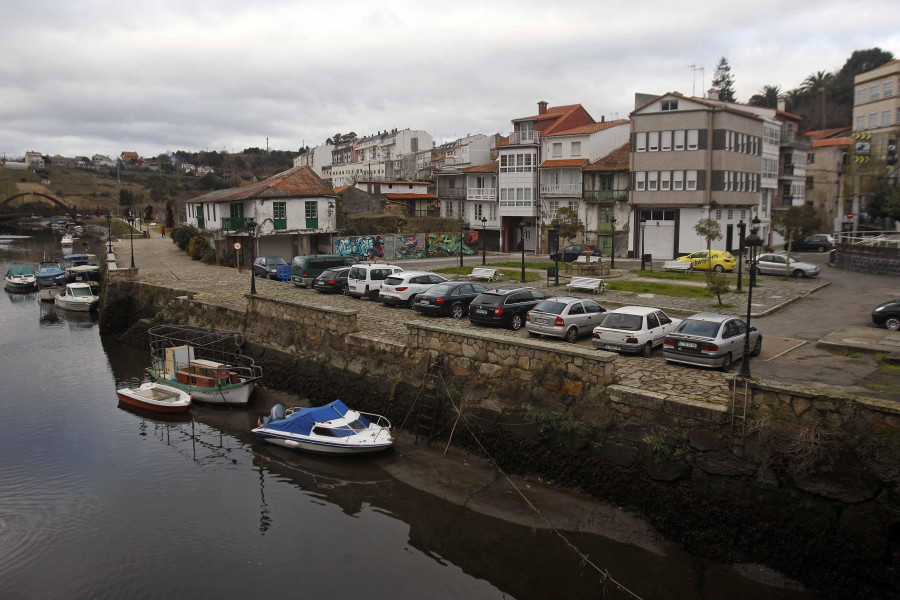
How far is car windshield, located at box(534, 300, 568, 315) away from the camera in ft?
64.7

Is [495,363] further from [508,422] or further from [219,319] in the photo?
[219,319]

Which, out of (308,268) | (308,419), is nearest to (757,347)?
(308,419)

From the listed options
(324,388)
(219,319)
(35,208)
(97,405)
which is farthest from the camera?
(35,208)

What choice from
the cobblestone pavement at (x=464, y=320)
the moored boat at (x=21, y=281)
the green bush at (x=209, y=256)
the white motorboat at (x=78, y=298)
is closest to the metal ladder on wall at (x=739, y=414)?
the cobblestone pavement at (x=464, y=320)

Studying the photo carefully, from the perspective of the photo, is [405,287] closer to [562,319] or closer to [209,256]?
[562,319]

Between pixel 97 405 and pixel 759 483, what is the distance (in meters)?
22.7

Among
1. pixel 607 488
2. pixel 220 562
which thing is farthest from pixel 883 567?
pixel 220 562

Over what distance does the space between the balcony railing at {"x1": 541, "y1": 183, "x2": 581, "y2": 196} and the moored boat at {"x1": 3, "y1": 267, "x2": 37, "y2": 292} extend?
46028 millimetres

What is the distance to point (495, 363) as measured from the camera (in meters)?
17.1

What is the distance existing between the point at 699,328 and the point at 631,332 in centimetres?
201

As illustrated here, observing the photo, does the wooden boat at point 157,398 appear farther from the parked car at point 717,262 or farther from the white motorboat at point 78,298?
the parked car at point 717,262

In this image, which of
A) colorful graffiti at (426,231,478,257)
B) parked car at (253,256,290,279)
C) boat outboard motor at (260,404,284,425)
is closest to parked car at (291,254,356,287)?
parked car at (253,256,290,279)

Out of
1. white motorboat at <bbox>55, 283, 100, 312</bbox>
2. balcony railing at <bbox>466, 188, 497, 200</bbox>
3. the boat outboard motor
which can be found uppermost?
balcony railing at <bbox>466, 188, 497, 200</bbox>

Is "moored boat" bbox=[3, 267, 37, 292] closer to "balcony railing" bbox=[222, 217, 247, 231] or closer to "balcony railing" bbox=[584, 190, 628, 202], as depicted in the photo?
"balcony railing" bbox=[222, 217, 247, 231]
